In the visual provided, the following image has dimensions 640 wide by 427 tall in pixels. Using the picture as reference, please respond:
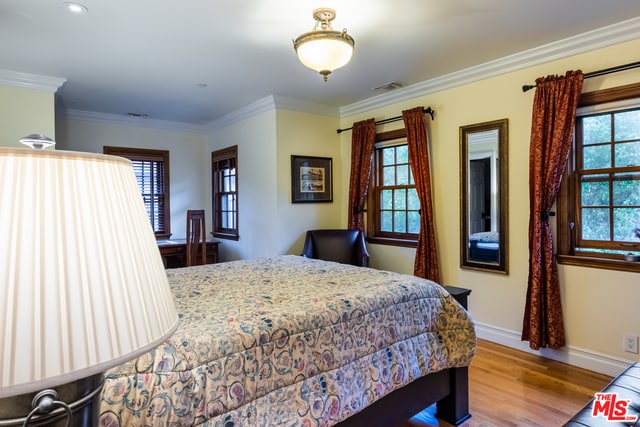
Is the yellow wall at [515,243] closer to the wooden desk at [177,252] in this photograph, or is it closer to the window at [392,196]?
the window at [392,196]

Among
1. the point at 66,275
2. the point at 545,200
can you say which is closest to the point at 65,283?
the point at 66,275

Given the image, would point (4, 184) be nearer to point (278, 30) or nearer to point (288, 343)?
point (288, 343)

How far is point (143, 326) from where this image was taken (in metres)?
0.57

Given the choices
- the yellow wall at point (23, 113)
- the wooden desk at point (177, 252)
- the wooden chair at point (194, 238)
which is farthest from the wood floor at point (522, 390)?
the yellow wall at point (23, 113)

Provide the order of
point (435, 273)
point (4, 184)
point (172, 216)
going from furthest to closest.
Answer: point (172, 216), point (435, 273), point (4, 184)

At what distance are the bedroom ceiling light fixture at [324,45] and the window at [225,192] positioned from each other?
119 inches

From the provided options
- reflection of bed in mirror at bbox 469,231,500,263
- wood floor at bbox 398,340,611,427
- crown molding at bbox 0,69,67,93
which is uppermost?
crown molding at bbox 0,69,67,93

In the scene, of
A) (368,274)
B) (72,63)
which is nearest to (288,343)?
(368,274)

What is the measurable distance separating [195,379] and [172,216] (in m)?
4.89

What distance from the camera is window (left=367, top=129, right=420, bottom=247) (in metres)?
4.36

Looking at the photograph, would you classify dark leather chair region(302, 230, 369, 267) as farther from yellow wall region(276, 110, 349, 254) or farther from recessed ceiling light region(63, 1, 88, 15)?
recessed ceiling light region(63, 1, 88, 15)

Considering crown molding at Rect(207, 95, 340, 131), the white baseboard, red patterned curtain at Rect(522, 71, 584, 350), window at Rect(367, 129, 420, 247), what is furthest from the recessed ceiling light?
the white baseboard

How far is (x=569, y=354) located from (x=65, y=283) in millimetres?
3626

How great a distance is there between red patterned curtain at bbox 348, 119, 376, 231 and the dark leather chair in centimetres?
28
